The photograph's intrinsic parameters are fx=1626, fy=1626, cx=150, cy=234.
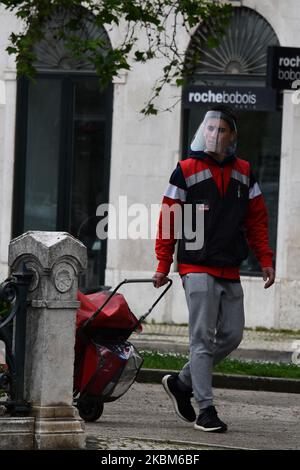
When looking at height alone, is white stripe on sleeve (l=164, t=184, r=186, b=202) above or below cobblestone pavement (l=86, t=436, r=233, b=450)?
above

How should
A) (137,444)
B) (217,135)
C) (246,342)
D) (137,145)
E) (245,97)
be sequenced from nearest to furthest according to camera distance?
(137,444) → (217,135) → (246,342) → (245,97) → (137,145)

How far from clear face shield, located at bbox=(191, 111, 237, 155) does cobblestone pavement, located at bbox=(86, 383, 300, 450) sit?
1.85 meters

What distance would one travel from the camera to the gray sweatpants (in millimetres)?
10453

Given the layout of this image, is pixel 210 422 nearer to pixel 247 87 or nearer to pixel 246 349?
pixel 246 349

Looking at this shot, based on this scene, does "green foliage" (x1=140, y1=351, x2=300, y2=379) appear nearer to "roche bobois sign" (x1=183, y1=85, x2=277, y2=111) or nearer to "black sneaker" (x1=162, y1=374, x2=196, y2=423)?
"black sneaker" (x1=162, y1=374, x2=196, y2=423)

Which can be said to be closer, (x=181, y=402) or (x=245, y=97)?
(x=181, y=402)

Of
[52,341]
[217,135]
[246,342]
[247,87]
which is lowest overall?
[246,342]

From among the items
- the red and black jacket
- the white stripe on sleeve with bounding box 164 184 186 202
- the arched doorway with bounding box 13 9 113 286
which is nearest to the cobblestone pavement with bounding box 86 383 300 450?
the red and black jacket

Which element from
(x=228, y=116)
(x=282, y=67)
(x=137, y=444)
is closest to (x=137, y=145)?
(x=282, y=67)

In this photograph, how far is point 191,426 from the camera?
10.9 metres

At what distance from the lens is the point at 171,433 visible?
1038 centimetres

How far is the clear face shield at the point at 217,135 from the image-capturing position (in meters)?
10.7

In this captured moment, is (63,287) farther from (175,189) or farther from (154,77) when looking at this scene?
(154,77)

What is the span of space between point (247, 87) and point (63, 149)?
2.93 m
